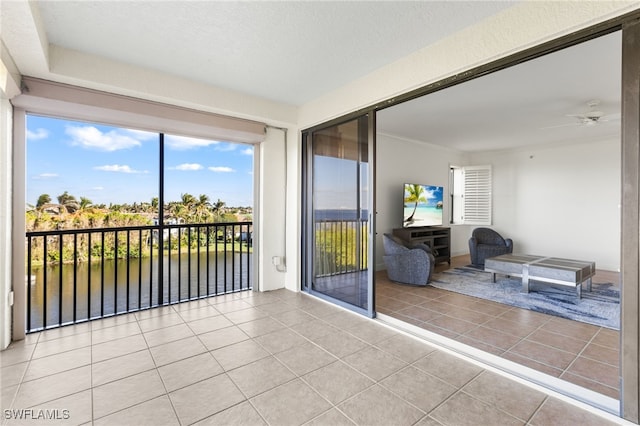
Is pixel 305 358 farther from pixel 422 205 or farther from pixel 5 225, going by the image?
pixel 422 205

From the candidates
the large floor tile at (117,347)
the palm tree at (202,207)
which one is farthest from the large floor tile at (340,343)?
the palm tree at (202,207)

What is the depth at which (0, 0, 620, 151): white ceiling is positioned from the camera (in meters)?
2.04

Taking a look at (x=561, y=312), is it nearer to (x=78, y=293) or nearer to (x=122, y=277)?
(x=122, y=277)

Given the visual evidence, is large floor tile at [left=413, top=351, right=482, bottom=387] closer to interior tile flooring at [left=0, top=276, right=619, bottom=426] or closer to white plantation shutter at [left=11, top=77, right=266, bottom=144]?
interior tile flooring at [left=0, top=276, right=619, bottom=426]

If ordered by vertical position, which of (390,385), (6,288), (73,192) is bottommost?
(390,385)

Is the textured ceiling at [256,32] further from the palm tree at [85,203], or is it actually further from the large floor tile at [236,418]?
the large floor tile at [236,418]

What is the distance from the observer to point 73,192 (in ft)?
10.7

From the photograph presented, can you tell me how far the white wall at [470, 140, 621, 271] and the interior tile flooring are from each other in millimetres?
4011

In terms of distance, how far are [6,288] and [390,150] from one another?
532 centimetres

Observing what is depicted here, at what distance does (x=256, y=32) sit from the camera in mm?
2312

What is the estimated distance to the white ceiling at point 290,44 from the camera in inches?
80.1

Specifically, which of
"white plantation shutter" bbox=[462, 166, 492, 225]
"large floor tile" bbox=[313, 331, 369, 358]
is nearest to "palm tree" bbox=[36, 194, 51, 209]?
"large floor tile" bbox=[313, 331, 369, 358]

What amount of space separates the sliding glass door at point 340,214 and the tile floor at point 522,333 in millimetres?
533

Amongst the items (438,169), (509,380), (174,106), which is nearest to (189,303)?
(174,106)
